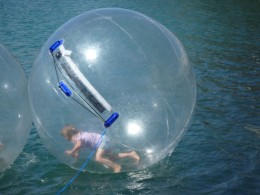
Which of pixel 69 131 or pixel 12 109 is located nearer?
Answer: pixel 69 131

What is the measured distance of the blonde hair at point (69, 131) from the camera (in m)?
5.82

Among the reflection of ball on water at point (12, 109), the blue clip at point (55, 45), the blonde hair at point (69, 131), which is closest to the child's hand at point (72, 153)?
the blonde hair at point (69, 131)

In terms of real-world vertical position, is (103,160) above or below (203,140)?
above

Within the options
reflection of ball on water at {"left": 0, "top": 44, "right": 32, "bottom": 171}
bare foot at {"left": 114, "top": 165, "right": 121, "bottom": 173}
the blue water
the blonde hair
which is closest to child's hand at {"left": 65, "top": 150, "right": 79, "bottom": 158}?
the blonde hair

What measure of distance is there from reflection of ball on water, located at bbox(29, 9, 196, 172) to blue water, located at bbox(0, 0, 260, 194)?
0.74m

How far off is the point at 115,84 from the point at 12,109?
1640 mm

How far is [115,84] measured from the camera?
564 centimetres

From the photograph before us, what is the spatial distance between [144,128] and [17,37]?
12167 mm

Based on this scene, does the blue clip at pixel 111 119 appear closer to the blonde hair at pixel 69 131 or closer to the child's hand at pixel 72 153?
the blonde hair at pixel 69 131

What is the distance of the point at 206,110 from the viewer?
32.7 ft

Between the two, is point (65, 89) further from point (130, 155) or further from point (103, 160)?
point (130, 155)

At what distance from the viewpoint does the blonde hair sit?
582cm

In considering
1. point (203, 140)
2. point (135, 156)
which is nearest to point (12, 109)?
point (135, 156)

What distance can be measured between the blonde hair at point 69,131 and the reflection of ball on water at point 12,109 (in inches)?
33.2
